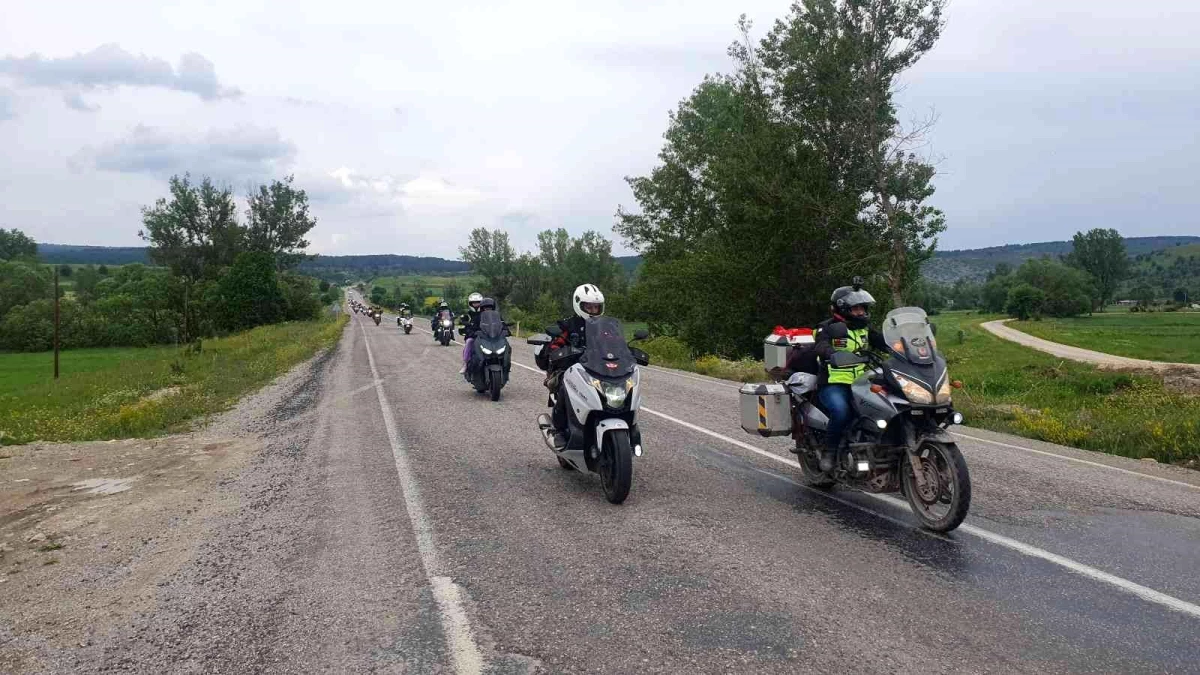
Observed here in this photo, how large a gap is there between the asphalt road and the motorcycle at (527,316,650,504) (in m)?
0.31

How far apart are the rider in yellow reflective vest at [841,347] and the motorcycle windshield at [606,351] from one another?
5.38ft

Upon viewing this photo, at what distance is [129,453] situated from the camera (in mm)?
9766

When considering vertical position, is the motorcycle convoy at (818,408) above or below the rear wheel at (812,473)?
above

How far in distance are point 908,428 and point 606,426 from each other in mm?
2336

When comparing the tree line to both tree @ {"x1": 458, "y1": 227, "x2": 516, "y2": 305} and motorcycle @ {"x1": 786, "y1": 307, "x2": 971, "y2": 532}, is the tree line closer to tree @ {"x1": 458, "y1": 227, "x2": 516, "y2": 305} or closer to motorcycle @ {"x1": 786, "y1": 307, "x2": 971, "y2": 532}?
tree @ {"x1": 458, "y1": 227, "x2": 516, "y2": 305}

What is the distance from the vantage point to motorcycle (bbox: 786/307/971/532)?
528 centimetres

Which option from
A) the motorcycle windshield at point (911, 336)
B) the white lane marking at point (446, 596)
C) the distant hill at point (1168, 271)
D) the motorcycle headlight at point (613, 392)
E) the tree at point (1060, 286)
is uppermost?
the distant hill at point (1168, 271)

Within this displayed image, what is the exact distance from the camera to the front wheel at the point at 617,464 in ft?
20.4

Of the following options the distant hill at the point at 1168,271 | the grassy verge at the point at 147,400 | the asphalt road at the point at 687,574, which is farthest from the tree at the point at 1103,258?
the asphalt road at the point at 687,574

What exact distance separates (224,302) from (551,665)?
230 feet

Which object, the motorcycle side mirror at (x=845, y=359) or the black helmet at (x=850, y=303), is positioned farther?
the black helmet at (x=850, y=303)

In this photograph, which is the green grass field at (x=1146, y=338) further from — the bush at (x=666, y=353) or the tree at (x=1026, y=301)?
the bush at (x=666, y=353)

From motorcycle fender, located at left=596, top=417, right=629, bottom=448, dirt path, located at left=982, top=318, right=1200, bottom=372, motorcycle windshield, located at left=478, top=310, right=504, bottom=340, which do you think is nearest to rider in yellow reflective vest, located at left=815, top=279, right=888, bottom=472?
motorcycle fender, located at left=596, top=417, right=629, bottom=448

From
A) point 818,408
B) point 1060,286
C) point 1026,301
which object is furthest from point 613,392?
point 1060,286
